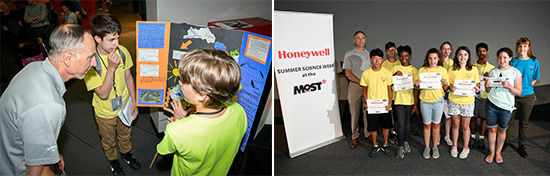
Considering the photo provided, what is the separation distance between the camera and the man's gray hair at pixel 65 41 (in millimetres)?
1808

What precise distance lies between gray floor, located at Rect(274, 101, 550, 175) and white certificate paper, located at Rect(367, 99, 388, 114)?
1.81 ft

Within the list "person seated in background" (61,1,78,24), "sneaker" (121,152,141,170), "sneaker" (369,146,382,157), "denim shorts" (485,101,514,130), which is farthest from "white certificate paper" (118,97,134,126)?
"denim shorts" (485,101,514,130)

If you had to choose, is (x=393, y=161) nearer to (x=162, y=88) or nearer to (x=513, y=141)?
(x=513, y=141)

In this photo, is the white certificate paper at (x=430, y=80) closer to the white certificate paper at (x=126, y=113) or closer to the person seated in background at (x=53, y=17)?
the white certificate paper at (x=126, y=113)

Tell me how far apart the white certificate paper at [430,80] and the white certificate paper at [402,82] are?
0.12m

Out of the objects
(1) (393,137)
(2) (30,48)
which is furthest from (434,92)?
(2) (30,48)

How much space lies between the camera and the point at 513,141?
394 cm

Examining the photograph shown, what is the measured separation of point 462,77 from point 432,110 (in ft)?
1.47

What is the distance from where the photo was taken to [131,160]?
292 centimetres

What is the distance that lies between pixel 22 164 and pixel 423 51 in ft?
13.8

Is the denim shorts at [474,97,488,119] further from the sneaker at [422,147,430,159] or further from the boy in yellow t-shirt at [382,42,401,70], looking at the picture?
the boy in yellow t-shirt at [382,42,401,70]

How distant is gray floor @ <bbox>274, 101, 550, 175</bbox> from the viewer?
11.4 feet

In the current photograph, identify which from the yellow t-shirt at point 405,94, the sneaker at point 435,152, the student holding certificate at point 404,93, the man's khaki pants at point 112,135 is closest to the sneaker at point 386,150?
the student holding certificate at point 404,93

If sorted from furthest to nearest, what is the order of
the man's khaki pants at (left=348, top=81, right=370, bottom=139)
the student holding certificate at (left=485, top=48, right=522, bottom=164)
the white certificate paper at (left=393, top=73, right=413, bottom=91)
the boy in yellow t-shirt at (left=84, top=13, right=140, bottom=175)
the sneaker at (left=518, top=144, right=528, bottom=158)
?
the man's khaki pants at (left=348, top=81, right=370, bottom=139) < the sneaker at (left=518, top=144, right=528, bottom=158) < the white certificate paper at (left=393, top=73, right=413, bottom=91) < the student holding certificate at (left=485, top=48, right=522, bottom=164) < the boy in yellow t-shirt at (left=84, top=13, right=140, bottom=175)
